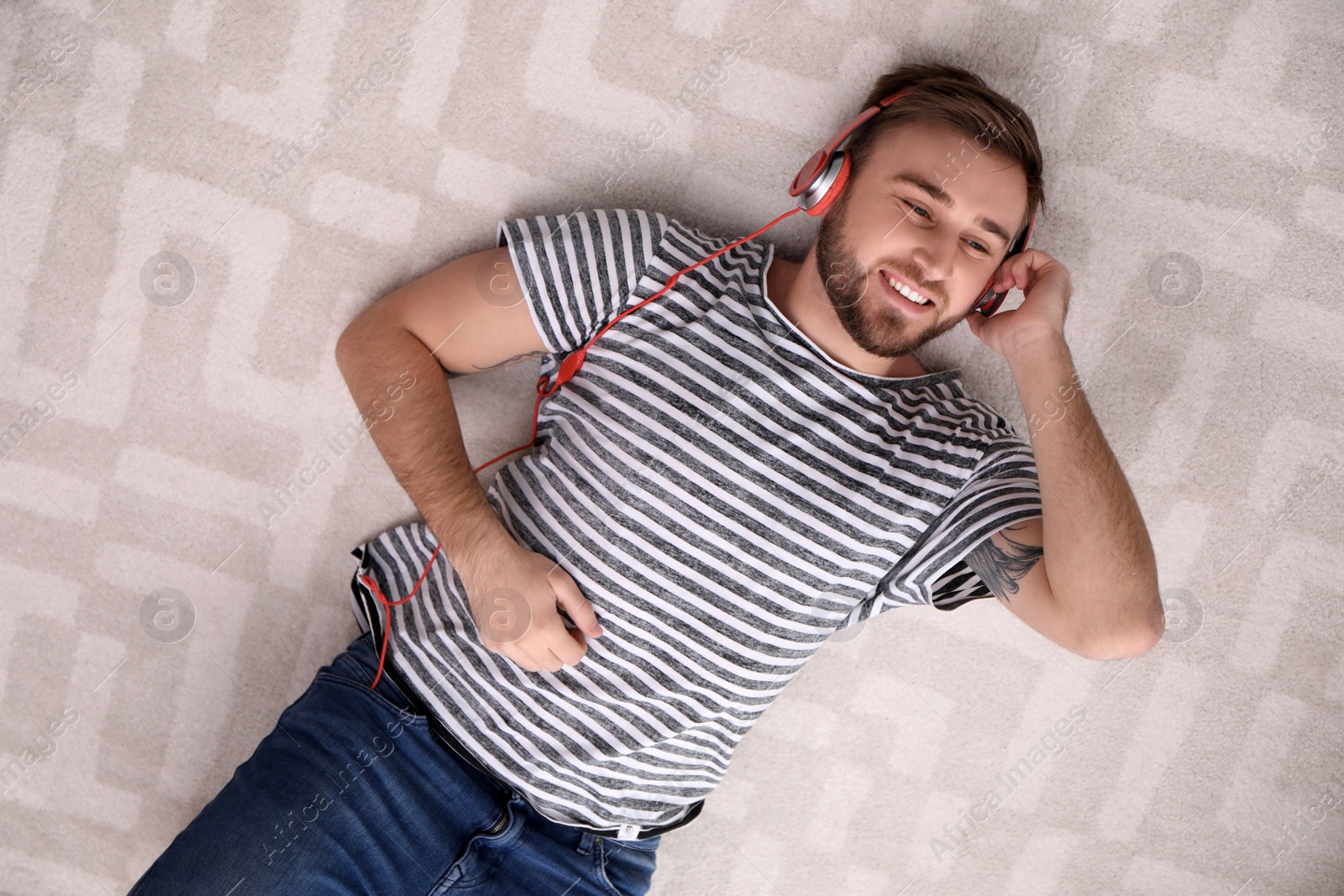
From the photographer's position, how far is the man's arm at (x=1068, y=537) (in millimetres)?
1069

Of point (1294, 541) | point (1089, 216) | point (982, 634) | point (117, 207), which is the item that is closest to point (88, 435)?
point (117, 207)

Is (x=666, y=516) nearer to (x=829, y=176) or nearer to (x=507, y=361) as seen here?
(x=507, y=361)

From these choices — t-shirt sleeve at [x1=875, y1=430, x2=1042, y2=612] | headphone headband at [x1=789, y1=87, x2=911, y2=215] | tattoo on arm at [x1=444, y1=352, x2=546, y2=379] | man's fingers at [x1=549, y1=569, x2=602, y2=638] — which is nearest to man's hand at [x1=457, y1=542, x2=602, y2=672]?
man's fingers at [x1=549, y1=569, x2=602, y2=638]

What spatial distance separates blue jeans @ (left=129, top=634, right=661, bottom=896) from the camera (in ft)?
3.71

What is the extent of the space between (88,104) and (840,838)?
1967 mm

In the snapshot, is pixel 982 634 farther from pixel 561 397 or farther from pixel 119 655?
pixel 119 655

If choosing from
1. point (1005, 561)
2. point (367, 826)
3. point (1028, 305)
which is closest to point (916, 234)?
point (1028, 305)

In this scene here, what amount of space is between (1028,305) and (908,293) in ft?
0.67

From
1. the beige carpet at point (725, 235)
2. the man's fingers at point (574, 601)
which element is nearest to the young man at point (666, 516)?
the man's fingers at point (574, 601)

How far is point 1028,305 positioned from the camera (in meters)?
1.18

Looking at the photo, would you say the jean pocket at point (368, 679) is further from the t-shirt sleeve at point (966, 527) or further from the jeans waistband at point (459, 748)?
the t-shirt sleeve at point (966, 527)

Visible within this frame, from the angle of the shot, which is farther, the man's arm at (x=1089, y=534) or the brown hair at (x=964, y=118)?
the brown hair at (x=964, y=118)

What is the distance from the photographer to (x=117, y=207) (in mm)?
1362

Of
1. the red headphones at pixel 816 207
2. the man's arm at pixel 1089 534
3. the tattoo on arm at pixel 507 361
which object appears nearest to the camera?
the man's arm at pixel 1089 534
